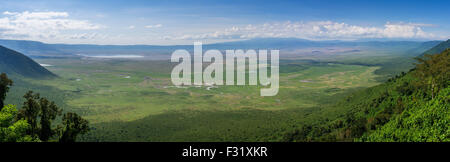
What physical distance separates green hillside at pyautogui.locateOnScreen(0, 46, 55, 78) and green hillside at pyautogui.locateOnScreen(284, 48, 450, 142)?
167086 mm

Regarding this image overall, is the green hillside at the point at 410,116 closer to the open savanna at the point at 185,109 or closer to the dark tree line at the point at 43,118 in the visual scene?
the open savanna at the point at 185,109

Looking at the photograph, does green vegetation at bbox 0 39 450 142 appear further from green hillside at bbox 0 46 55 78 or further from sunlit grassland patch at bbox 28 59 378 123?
green hillside at bbox 0 46 55 78

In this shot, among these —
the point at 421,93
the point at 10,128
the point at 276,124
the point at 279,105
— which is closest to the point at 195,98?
the point at 279,105

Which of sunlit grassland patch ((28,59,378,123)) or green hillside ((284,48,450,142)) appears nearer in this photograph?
green hillside ((284,48,450,142))

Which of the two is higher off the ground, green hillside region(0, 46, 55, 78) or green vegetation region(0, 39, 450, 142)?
green hillside region(0, 46, 55, 78)

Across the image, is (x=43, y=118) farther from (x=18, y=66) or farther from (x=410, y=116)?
(x=18, y=66)

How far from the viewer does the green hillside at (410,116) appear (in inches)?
900

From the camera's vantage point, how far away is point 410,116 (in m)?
30.3

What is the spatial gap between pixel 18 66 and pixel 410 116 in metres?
200

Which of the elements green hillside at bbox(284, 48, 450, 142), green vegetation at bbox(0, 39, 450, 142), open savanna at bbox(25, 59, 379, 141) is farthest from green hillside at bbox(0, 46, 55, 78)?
green hillside at bbox(284, 48, 450, 142)

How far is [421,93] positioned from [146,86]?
140m

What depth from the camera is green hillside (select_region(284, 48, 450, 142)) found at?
75.0 feet

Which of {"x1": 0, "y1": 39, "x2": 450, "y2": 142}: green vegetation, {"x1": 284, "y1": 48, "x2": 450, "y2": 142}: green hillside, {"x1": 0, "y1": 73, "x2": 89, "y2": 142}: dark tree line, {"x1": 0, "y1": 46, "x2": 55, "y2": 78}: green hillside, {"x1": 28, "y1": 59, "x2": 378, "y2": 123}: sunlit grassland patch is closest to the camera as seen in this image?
{"x1": 284, "y1": 48, "x2": 450, "y2": 142}: green hillside

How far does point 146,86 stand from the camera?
527 feet
